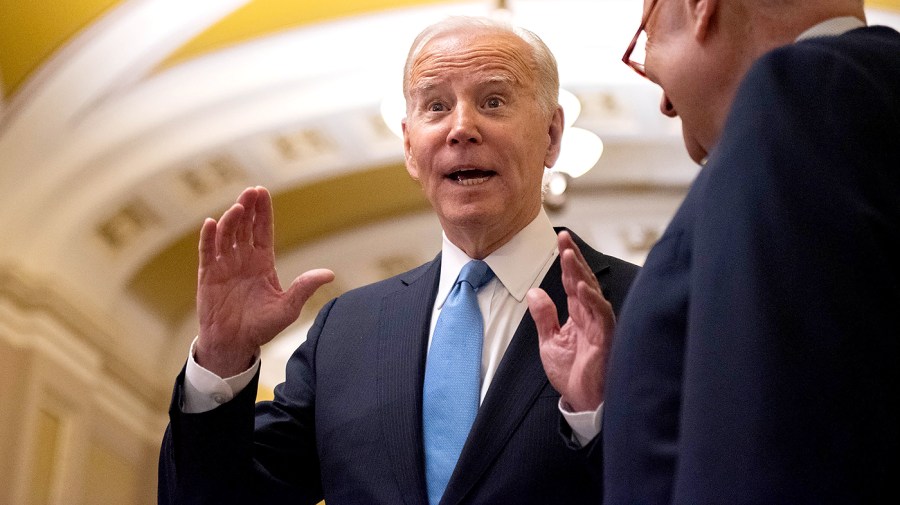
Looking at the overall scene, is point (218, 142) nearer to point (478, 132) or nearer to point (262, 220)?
point (478, 132)

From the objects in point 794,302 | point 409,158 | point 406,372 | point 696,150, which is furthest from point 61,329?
point 794,302

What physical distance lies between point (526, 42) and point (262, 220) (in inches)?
29.6

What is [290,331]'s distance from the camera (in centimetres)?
1381

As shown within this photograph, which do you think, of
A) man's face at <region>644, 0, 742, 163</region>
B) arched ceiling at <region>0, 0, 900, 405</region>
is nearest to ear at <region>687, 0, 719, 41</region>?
man's face at <region>644, 0, 742, 163</region>

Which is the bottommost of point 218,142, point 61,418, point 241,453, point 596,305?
point 61,418

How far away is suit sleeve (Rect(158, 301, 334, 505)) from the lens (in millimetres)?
2307

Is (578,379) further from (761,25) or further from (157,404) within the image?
(157,404)

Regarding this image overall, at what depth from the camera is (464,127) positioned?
2551 mm

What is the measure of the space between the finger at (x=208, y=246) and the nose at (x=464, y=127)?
525mm

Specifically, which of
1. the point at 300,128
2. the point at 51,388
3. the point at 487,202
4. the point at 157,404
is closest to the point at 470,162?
the point at 487,202

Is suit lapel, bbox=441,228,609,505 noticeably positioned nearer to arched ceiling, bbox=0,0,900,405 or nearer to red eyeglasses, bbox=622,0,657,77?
red eyeglasses, bbox=622,0,657,77

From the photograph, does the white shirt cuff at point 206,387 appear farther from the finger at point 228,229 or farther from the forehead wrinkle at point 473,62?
the forehead wrinkle at point 473,62

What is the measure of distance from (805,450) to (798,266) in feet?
0.63

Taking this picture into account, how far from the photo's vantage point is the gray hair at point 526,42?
273 centimetres
